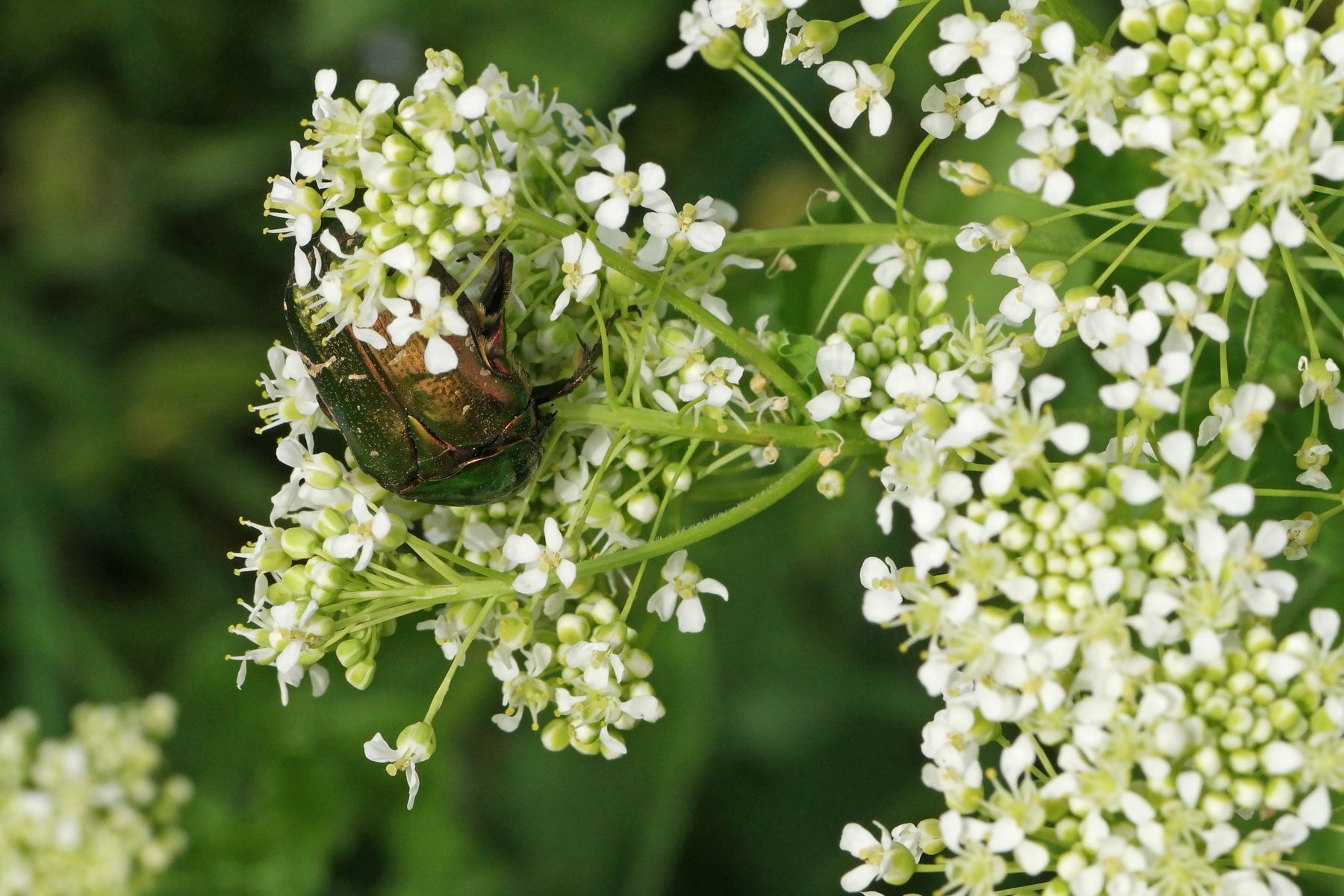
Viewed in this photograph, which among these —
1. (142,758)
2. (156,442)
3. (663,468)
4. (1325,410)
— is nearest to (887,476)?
(663,468)

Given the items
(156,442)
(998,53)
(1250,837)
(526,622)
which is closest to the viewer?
(1250,837)

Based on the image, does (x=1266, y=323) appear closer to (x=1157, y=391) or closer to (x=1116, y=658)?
(x=1157, y=391)

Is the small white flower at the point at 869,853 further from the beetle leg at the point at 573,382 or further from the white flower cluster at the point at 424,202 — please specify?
the white flower cluster at the point at 424,202

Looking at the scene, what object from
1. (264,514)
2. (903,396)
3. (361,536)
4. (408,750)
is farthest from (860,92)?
(264,514)

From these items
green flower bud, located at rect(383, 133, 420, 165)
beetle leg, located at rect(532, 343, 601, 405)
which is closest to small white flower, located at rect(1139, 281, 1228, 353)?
beetle leg, located at rect(532, 343, 601, 405)

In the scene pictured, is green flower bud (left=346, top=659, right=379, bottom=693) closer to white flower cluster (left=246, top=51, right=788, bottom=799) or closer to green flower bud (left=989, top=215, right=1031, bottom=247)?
white flower cluster (left=246, top=51, right=788, bottom=799)

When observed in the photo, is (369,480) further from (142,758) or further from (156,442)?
(156,442)

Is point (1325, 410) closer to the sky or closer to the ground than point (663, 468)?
closer to the ground
